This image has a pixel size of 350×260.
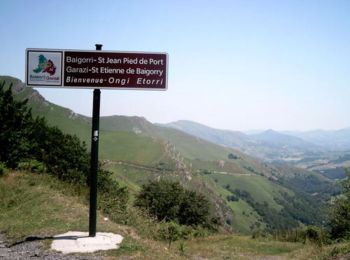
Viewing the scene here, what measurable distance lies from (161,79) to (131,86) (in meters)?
0.72

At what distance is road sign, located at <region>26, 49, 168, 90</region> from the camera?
8.91 meters

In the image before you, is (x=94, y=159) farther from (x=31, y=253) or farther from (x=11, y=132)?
(x=11, y=132)

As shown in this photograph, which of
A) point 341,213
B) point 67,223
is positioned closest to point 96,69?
point 67,223

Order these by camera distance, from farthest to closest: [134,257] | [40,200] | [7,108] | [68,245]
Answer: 1. [7,108]
2. [40,200]
3. [68,245]
4. [134,257]

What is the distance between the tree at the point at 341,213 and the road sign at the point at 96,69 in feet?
66.3

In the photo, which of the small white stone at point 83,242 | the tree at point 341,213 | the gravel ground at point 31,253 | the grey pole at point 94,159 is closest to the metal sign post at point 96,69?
the grey pole at point 94,159

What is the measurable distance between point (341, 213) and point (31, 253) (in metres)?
25.6

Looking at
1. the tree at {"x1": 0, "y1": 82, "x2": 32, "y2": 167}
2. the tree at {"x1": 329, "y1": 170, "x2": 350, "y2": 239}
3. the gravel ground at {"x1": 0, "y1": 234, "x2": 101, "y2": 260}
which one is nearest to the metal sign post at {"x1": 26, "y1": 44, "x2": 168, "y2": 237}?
the gravel ground at {"x1": 0, "y1": 234, "x2": 101, "y2": 260}

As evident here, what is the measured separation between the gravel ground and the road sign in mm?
3755

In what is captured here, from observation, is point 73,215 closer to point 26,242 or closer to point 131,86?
point 26,242

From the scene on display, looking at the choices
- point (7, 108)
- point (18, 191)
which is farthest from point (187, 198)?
point (18, 191)

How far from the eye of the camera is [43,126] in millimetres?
51562

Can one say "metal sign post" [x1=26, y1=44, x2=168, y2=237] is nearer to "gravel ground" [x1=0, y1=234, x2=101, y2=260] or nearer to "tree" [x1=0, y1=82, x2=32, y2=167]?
"gravel ground" [x1=0, y1=234, x2=101, y2=260]

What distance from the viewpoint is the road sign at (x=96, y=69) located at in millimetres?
8906
